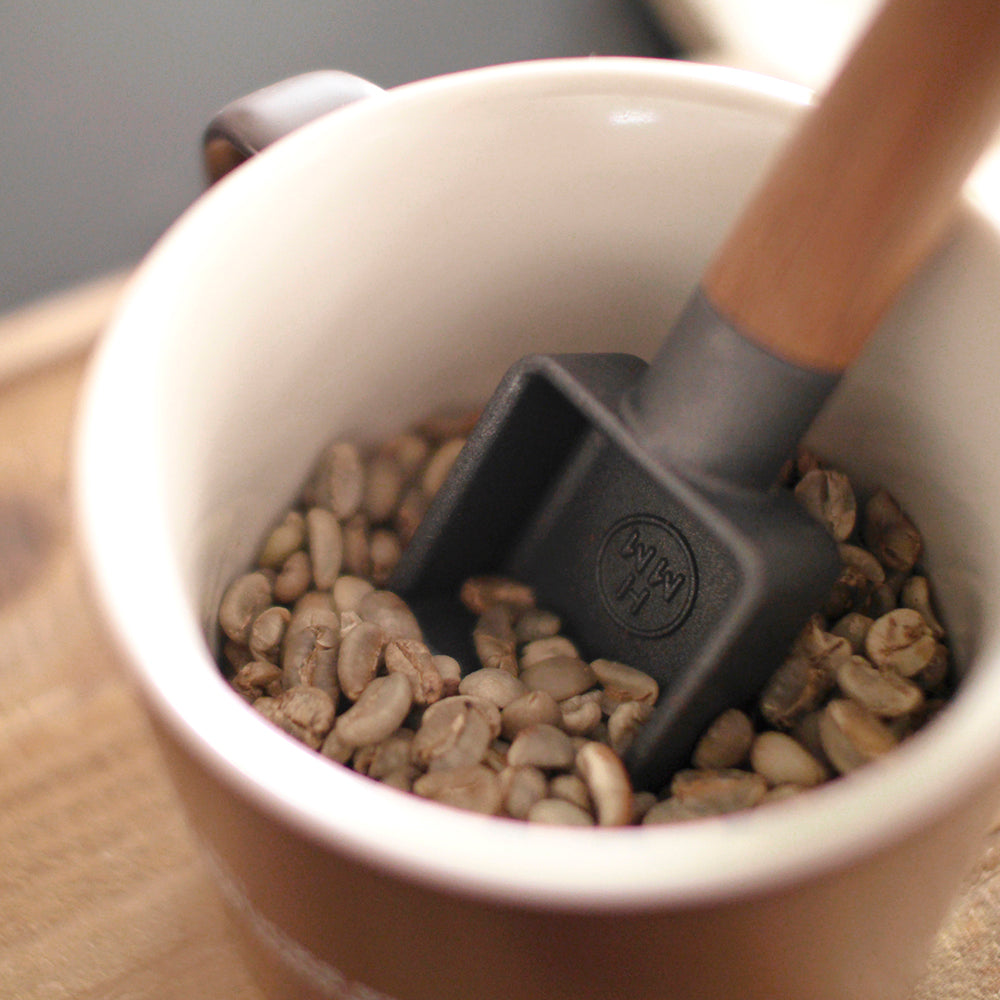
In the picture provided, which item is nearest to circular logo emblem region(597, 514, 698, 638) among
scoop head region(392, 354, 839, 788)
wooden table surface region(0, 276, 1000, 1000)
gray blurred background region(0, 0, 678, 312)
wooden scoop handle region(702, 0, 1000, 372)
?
scoop head region(392, 354, 839, 788)

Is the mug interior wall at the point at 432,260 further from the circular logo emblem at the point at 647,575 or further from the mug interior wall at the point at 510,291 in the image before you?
the circular logo emblem at the point at 647,575

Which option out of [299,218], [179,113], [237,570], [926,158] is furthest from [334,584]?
[179,113]

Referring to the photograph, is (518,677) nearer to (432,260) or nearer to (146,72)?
(432,260)

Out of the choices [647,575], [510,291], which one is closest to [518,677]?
[647,575]

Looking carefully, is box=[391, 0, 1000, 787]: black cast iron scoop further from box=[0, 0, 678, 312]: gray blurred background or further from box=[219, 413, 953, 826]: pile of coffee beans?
box=[0, 0, 678, 312]: gray blurred background

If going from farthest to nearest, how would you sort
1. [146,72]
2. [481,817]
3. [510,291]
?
[146,72], [510,291], [481,817]

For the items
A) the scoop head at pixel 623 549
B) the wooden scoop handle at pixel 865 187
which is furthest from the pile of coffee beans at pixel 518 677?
the wooden scoop handle at pixel 865 187

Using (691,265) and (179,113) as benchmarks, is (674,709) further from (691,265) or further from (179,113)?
(179,113)
